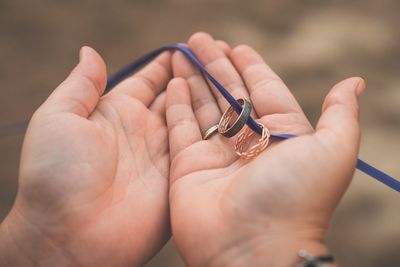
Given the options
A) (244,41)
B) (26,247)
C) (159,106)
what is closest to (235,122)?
(159,106)

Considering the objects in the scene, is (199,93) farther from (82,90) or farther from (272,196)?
(272,196)

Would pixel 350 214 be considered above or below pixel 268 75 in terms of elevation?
below

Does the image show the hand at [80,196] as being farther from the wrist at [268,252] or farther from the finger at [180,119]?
the wrist at [268,252]

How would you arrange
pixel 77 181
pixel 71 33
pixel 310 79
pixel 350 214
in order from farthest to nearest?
pixel 71 33 → pixel 310 79 → pixel 350 214 → pixel 77 181

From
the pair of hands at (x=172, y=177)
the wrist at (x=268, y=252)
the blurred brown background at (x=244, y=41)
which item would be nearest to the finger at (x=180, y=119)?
the pair of hands at (x=172, y=177)

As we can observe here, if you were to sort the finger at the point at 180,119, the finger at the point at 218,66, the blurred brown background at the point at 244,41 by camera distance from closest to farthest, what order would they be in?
the finger at the point at 180,119 → the finger at the point at 218,66 → the blurred brown background at the point at 244,41

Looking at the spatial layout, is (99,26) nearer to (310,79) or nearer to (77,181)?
(310,79)

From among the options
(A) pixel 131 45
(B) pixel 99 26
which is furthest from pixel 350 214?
(B) pixel 99 26
